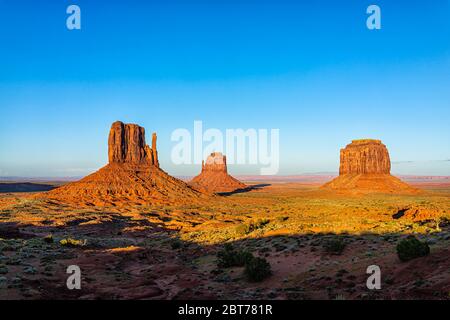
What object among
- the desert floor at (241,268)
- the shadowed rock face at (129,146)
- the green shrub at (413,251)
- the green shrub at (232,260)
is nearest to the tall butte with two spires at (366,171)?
the shadowed rock face at (129,146)

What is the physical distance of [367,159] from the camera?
13538cm

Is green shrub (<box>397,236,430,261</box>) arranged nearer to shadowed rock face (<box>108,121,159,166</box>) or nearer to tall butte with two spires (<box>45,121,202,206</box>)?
tall butte with two spires (<box>45,121,202,206</box>)

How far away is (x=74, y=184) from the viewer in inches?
3155

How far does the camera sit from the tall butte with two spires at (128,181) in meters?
72.9

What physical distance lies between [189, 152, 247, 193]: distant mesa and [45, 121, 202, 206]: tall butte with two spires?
189 feet

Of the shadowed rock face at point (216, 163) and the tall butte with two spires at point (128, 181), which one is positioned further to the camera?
the shadowed rock face at point (216, 163)

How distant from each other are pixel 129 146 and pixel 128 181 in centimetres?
1494

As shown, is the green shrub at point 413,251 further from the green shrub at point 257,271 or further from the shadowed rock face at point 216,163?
the shadowed rock face at point 216,163

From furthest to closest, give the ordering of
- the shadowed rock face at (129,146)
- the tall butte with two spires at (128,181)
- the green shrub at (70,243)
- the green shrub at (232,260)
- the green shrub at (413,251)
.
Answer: the shadowed rock face at (129,146) < the tall butte with two spires at (128,181) < the green shrub at (70,243) < the green shrub at (232,260) < the green shrub at (413,251)

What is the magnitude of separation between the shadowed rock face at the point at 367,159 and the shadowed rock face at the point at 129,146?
87.6 meters

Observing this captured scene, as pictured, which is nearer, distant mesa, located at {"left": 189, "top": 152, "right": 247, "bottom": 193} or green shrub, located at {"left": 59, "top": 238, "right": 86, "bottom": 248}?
green shrub, located at {"left": 59, "top": 238, "right": 86, "bottom": 248}

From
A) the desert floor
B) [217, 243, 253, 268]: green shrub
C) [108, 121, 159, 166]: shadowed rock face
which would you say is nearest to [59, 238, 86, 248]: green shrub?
the desert floor

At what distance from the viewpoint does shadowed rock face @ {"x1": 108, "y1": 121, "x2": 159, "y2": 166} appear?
89.8 metres
